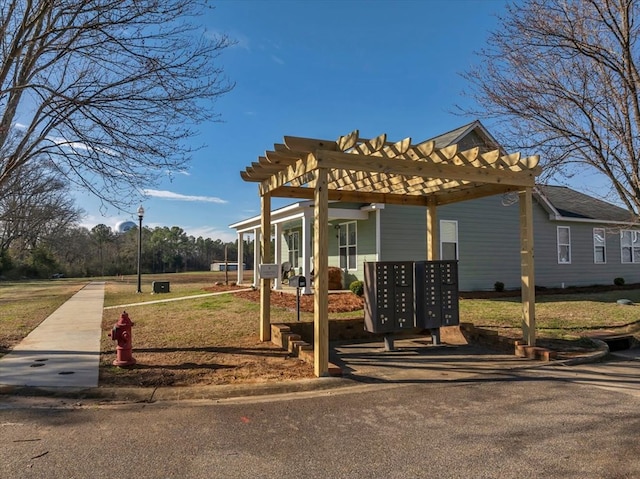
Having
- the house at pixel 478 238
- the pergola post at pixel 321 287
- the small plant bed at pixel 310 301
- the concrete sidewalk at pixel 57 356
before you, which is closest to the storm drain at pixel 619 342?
the house at pixel 478 238

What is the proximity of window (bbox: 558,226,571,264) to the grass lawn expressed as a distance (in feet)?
9.53

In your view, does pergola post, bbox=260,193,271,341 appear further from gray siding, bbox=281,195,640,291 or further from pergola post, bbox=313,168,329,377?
gray siding, bbox=281,195,640,291

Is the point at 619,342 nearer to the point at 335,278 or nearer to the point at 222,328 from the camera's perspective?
the point at 222,328

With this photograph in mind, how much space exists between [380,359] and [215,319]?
4754mm

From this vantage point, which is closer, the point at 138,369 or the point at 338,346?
the point at 138,369

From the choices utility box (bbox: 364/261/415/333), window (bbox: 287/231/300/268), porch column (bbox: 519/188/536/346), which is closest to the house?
window (bbox: 287/231/300/268)

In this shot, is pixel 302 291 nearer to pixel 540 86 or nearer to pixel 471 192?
pixel 471 192

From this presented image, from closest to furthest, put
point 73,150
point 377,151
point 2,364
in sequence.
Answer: point 377,151 < point 2,364 < point 73,150

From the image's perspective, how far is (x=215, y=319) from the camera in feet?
33.7

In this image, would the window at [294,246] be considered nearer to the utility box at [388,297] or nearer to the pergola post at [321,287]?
the utility box at [388,297]

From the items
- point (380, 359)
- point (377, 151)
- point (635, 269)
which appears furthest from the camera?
point (635, 269)

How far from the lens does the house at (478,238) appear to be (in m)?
14.8

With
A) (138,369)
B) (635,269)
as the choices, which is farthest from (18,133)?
(635,269)

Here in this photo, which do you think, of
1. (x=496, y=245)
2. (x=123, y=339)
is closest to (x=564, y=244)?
(x=496, y=245)
